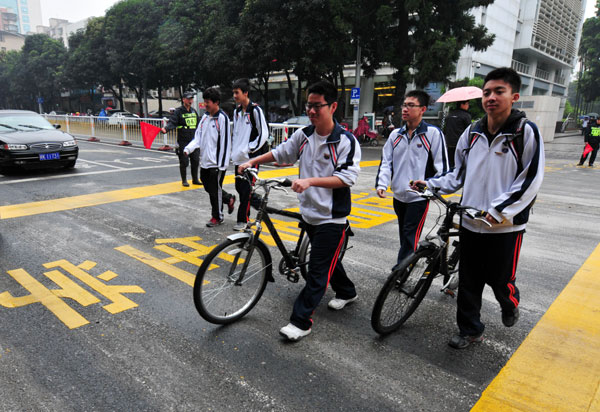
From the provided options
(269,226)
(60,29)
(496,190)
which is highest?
(60,29)

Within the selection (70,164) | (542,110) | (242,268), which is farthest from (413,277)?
(542,110)

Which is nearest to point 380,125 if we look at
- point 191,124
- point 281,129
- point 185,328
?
point 281,129

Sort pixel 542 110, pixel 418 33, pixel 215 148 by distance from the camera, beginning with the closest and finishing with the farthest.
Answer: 1. pixel 215 148
2. pixel 418 33
3. pixel 542 110

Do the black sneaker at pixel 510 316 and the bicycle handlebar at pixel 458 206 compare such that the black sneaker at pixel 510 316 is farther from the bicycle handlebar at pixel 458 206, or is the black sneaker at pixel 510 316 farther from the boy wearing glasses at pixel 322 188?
the boy wearing glasses at pixel 322 188

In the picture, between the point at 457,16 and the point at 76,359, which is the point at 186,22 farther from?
the point at 76,359

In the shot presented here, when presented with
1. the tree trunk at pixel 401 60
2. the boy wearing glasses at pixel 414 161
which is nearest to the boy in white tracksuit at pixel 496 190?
the boy wearing glasses at pixel 414 161

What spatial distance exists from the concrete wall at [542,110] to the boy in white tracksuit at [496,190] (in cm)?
2940

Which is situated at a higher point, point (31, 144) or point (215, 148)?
point (215, 148)

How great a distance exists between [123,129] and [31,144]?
353 inches

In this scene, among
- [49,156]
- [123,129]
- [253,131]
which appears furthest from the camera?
[123,129]

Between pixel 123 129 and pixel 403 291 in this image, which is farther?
pixel 123 129

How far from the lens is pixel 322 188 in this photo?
9.75 ft

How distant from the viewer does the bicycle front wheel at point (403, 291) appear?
2938mm

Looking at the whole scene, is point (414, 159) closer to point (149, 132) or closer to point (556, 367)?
point (556, 367)
